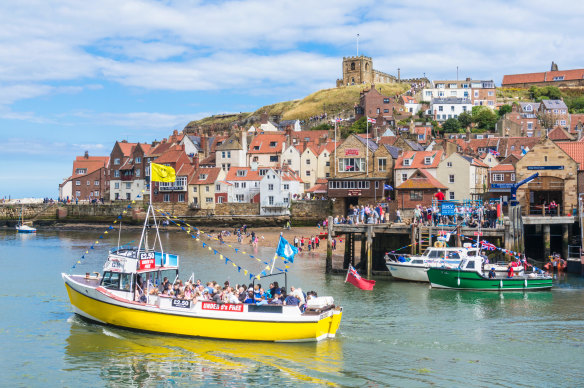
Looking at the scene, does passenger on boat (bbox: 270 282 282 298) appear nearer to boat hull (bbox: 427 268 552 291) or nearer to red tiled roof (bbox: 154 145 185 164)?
boat hull (bbox: 427 268 552 291)

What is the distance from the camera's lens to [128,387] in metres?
21.9

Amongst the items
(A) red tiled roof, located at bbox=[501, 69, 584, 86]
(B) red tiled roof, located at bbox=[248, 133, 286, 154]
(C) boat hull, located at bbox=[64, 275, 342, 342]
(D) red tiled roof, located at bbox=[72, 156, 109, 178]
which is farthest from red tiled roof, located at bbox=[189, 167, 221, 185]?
(A) red tiled roof, located at bbox=[501, 69, 584, 86]

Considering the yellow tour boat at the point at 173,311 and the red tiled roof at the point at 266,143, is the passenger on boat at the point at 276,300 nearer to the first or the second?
the yellow tour boat at the point at 173,311

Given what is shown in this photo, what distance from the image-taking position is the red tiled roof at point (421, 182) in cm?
7284

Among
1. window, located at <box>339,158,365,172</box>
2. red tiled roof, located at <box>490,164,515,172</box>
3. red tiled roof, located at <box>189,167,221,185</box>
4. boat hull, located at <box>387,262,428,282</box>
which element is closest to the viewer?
boat hull, located at <box>387,262,428,282</box>

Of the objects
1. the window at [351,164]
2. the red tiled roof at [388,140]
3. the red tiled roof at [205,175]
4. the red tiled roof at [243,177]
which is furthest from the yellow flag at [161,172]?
the red tiled roof at [388,140]

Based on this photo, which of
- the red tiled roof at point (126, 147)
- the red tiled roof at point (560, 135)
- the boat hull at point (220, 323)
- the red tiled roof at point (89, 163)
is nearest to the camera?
the boat hull at point (220, 323)

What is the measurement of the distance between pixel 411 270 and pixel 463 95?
108 metres

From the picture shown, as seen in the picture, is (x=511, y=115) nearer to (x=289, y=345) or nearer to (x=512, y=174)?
(x=512, y=174)

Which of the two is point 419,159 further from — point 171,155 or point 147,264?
point 147,264

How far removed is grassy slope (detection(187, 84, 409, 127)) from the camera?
158250mm

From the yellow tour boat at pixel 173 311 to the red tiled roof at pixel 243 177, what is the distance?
60.5m

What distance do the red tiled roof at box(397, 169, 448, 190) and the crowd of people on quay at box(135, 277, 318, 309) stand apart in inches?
1875

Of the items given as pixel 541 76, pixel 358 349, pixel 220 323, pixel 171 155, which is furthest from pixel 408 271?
pixel 541 76
